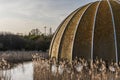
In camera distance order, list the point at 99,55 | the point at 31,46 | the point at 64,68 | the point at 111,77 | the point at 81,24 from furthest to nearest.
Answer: the point at 31,46 < the point at 81,24 < the point at 99,55 < the point at 64,68 < the point at 111,77

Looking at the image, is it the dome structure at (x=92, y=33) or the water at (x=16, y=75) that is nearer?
the water at (x=16, y=75)

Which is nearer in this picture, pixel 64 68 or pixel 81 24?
pixel 64 68

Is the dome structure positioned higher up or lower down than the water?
higher up

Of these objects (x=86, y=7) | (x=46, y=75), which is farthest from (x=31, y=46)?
(x=46, y=75)

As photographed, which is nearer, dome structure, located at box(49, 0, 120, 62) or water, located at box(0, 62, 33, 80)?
water, located at box(0, 62, 33, 80)

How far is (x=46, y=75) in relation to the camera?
53.9 ft

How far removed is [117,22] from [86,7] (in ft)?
7.82

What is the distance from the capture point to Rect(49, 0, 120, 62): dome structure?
19031 mm

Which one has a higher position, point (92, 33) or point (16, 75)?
point (92, 33)

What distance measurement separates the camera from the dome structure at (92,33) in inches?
749

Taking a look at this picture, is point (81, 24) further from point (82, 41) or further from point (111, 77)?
point (111, 77)

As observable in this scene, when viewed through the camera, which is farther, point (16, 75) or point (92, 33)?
point (16, 75)

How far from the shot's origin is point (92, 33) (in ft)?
64.3

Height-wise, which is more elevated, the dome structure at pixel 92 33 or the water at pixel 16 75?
the dome structure at pixel 92 33
